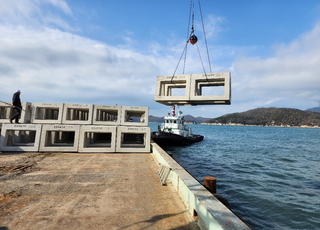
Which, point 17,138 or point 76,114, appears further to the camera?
point 76,114

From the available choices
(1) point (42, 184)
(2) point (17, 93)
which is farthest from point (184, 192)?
(2) point (17, 93)

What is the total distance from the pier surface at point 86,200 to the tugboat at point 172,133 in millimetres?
19393

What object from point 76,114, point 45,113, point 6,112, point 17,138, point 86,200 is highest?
point 76,114

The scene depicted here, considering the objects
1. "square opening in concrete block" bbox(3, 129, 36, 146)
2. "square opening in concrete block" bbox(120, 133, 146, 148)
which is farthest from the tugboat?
"square opening in concrete block" bbox(3, 129, 36, 146)

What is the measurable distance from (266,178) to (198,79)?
394 inches

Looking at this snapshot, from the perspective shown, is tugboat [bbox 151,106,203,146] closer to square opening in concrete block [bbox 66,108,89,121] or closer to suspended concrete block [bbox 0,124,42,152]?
square opening in concrete block [bbox 66,108,89,121]

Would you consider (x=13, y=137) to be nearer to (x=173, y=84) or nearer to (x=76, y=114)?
(x=76, y=114)

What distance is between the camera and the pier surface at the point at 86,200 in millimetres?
3459

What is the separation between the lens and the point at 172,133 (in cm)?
2800

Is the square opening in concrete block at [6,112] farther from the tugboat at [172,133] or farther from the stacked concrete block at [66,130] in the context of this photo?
the tugboat at [172,133]

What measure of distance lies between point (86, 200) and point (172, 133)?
23.9m

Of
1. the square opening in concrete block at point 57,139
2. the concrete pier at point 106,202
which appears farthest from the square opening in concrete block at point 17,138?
the concrete pier at point 106,202

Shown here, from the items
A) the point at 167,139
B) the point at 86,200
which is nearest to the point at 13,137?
the point at 86,200

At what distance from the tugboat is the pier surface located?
19.4m
